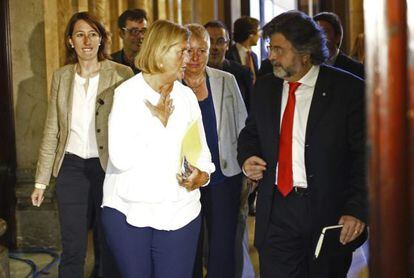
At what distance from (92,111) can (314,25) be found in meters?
1.53

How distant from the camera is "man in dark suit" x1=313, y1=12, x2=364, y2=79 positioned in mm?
5730

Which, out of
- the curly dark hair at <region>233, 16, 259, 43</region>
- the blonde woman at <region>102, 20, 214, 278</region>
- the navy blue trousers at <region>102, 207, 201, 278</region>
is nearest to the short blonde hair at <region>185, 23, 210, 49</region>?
the blonde woman at <region>102, 20, 214, 278</region>

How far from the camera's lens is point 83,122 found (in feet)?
14.6

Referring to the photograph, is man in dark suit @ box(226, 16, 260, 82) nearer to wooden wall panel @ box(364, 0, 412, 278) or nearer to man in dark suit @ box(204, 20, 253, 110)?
man in dark suit @ box(204, 20, 253, 110)

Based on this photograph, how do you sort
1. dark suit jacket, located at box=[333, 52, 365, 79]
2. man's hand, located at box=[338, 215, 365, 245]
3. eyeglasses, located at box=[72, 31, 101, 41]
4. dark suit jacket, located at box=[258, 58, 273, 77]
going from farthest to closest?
dark suit jacket, located at box=[258, 58, 273, 77] → dark suit jacket, located at box=[333, 52, 365, 79] → eyeglasses, located at box=[72, 31, 101, 41] → man's hand, located at box=[338, 215, 365, 245]

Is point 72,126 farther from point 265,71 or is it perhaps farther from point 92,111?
point 265,71

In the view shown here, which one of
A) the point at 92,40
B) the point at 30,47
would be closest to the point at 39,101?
the point at 30,47

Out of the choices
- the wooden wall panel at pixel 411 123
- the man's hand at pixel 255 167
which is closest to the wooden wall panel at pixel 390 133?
the wooden wall panel at pixel 411 123

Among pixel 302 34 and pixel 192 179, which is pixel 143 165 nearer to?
pixel 192 179

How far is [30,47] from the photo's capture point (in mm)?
6309

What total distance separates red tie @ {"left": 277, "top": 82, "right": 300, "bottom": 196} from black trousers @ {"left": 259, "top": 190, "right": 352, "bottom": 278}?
55 mm

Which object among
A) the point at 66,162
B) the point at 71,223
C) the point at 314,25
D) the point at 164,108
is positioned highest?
the point at 314,25

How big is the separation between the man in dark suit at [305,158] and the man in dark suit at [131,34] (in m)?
2.18

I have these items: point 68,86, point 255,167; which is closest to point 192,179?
point 255,167
